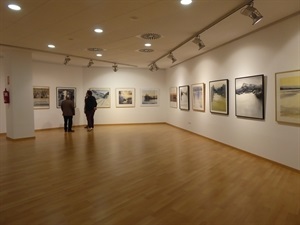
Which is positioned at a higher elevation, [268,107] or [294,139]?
[268,107]

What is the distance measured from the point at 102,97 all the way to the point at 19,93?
15.8 ft

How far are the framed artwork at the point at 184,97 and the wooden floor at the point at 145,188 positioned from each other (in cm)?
367

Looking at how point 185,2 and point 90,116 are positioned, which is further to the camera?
point 90,116

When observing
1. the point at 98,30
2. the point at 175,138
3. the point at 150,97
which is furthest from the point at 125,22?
the point at 150,97

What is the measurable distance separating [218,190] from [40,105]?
31.3ft

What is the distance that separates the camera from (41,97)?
10.7 m

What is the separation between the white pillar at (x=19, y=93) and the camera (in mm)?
7977

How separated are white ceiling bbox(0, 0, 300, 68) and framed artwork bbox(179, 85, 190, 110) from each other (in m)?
2.57

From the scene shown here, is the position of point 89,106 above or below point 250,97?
below

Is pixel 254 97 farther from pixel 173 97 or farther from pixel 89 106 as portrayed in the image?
pixel 89 106

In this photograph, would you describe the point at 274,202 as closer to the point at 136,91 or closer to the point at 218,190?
the point at 218,190

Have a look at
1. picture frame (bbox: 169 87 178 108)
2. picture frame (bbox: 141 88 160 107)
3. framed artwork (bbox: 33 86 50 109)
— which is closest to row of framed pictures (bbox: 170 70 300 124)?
picture frame (bbox: 169 87 178 108)

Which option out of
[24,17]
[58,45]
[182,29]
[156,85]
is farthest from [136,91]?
[24,17]

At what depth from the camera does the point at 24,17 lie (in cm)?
473
